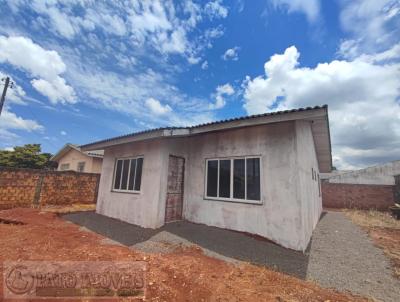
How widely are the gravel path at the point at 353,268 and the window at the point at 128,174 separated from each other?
20.1 feet

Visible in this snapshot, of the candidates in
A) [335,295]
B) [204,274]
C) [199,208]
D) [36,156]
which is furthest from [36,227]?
[36,156]

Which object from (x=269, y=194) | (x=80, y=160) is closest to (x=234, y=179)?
(x=269, y=194)

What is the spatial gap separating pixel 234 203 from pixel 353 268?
10.2 ft

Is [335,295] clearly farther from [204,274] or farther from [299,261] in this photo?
[204,274]

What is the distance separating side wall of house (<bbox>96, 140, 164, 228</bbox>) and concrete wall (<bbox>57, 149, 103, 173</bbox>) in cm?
780

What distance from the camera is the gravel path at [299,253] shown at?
12.4 ft

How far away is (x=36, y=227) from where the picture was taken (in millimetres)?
6414

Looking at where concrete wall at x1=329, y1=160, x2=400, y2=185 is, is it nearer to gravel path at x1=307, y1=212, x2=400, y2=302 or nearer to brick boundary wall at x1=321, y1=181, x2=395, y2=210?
brick boundary wall at x1=321, y1=181, x2=395, y2=210

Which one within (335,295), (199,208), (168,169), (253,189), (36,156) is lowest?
(335,295)

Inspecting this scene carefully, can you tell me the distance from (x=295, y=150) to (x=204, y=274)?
3.83 meters

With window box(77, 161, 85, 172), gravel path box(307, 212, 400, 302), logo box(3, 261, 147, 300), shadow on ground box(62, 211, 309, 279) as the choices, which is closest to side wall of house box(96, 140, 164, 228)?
shadow on ground box(62, 211, 309, 279)

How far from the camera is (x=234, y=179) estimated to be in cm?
646

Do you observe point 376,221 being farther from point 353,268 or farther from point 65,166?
point 65,166

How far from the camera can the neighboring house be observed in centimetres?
1603
